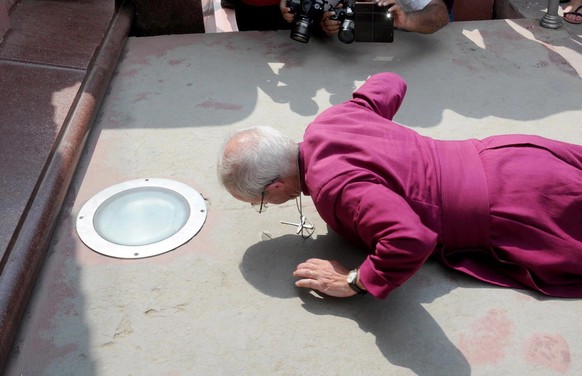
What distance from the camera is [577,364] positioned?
2102mm

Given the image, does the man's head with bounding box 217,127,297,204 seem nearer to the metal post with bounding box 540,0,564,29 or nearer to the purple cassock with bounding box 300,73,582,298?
the purple cassock with bounding box 300,73,582,298

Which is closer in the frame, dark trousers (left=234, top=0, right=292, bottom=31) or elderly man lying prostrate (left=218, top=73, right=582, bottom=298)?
elderly man lying prostrate (left=218, top=73, right=582, bottom=298)

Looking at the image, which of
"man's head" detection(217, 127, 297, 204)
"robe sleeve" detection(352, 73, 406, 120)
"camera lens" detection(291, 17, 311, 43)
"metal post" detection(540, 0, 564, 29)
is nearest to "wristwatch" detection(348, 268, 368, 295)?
"man's head" detection(217, 127, 297, 204)

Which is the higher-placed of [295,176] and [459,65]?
[295,176]

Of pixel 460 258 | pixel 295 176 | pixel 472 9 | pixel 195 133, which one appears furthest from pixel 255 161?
pixel 472 9

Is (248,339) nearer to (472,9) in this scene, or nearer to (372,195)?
(372,195)

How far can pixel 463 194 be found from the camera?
7.55ft

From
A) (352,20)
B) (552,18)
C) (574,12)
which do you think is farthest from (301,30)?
(574,12)

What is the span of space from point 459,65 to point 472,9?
1271 mm

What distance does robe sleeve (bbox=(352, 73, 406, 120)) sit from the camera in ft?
8.54

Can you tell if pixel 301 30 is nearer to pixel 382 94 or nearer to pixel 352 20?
pixel 352 20

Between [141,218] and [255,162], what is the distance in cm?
76

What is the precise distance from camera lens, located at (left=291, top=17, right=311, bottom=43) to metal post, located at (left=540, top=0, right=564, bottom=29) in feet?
5.16

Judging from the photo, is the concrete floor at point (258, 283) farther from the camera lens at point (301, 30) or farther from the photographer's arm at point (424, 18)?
the photographer's arm at point (424, 18)
